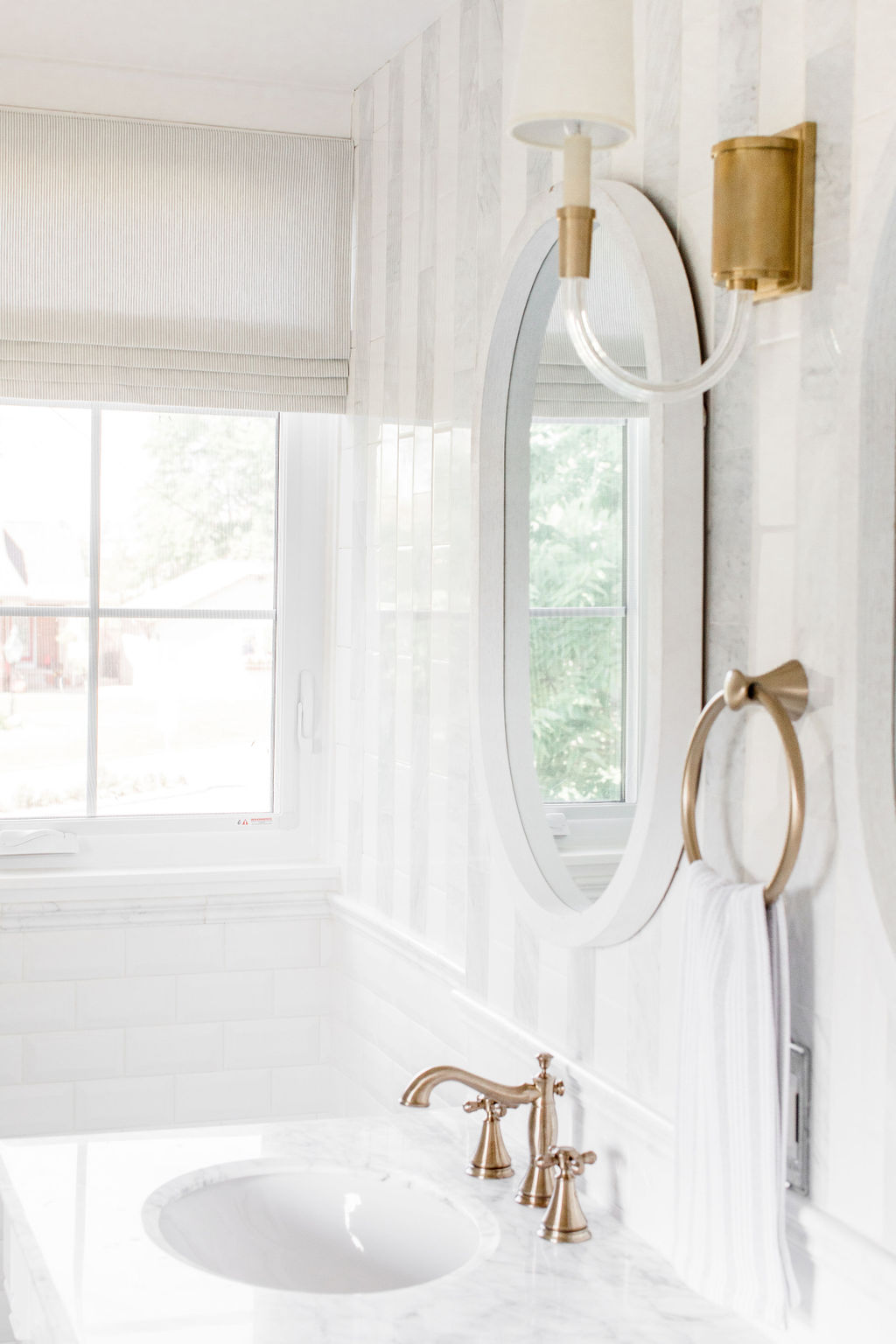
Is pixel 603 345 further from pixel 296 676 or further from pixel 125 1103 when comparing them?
pixel 125 1103

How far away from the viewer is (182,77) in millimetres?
2395

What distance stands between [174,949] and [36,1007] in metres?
0.25

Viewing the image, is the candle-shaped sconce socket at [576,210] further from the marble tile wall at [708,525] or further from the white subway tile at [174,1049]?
the white subway tile at [174,1049]

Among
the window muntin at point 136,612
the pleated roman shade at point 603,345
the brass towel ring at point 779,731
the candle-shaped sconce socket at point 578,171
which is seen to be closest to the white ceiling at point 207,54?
the window muntin at point 136,612

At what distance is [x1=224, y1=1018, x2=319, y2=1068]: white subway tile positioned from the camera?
251 centimetres

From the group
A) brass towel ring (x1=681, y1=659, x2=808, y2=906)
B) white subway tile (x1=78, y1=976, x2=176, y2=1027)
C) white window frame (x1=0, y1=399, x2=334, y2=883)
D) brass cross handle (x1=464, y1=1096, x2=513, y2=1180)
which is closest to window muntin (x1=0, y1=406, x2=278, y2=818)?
white window frame (x1=0, y1=399, x2=334, y2=883)

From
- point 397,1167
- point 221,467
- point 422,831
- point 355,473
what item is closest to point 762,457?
point 397,1167

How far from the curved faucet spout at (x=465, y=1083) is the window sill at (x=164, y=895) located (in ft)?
3.61

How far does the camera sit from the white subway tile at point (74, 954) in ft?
7.88

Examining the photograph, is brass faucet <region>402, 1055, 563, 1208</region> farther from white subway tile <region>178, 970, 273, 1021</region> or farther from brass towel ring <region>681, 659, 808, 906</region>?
white subway tile <region>178, 970, 273, 1021</region>

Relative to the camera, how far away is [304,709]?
2.59m

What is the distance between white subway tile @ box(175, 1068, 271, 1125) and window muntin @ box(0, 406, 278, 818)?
48cm

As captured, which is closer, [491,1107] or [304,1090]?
[491,1107]

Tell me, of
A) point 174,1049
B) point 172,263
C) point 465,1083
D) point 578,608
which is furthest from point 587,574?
point 174,1049
